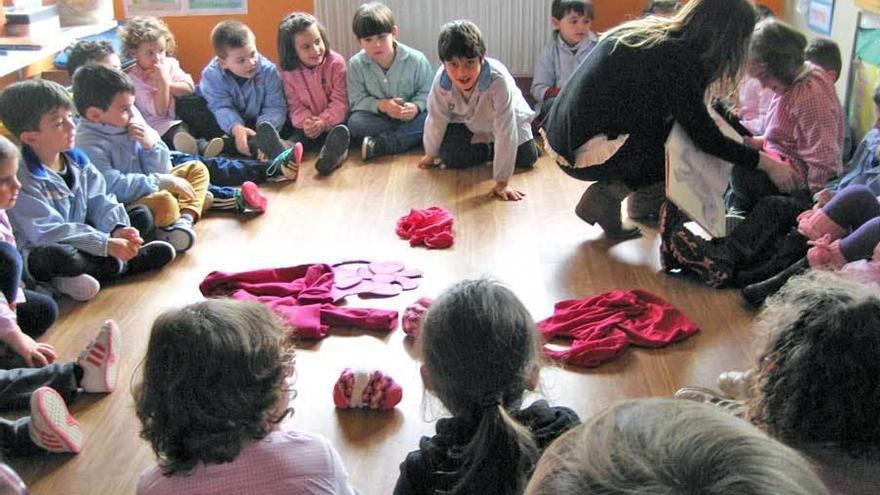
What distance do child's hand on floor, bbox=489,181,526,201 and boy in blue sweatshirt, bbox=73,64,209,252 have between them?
1101 mm

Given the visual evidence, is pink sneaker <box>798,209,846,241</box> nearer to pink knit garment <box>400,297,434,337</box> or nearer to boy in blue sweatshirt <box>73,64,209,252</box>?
pink knit garment <box>400,297,434,337</box>

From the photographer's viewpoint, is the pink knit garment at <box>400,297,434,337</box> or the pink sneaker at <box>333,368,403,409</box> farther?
the pink knit garment at <box>400,297,434,337</box>

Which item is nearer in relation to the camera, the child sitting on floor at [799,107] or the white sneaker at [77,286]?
the white sneaker at [77,286]

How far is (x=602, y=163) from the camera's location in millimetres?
2881

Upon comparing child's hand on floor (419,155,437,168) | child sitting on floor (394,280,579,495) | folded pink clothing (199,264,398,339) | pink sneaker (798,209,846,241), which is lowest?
child's hand on floor (419,155,437,168)

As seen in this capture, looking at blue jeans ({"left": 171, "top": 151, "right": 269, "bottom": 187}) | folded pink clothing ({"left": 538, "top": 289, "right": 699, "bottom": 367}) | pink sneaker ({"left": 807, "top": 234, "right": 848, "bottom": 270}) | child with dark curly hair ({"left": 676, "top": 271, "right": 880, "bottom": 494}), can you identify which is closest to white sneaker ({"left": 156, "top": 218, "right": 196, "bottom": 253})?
blue jeans ({"left": 171, "top": 151, "right": 269, "bottom": 187})

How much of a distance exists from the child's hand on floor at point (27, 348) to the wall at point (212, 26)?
2.52 meters

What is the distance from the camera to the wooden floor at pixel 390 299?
1952 mm

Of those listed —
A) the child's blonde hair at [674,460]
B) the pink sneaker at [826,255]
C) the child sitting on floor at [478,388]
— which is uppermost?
the child's blonde hair at [674,460]

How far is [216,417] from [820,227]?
5.81ft

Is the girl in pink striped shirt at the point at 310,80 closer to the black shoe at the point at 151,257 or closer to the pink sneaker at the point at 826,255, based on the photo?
the black shoe at the point at 151,257

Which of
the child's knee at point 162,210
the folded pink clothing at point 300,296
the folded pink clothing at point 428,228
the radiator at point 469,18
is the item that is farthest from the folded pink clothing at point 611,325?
the radiator at point 469,18

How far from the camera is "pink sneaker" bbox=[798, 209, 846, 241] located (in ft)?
7.87

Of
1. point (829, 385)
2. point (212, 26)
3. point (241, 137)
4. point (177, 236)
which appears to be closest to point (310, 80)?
point (241, 137)
